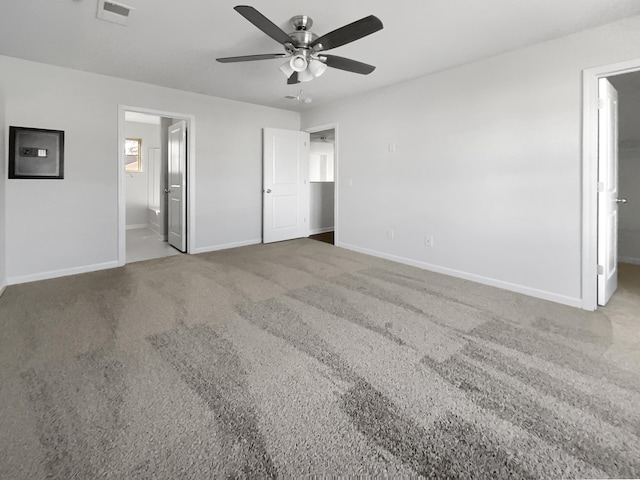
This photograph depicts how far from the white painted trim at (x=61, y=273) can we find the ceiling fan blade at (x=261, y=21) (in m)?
3.47

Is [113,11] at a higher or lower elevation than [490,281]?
higher

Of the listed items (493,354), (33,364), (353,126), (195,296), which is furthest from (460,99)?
(33,364)

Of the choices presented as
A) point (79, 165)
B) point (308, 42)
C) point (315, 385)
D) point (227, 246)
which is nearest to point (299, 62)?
point (308, 42)

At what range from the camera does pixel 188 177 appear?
4.80 meters

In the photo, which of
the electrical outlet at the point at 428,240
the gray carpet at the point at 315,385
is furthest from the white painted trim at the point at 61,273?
the electrical outlet at the point at 428,240

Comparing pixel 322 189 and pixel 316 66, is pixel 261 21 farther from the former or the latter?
pixel 322 189

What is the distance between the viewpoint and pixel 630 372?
185 centimetres

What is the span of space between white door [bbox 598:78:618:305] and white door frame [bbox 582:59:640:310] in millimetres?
41

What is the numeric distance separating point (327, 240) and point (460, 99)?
3234 millimetres

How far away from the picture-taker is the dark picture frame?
3393mm

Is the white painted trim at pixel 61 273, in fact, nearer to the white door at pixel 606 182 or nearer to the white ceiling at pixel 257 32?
the white ceiling at pixel 257 32

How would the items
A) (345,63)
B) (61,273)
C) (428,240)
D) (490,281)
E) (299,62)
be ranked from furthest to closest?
(428,240) < (61,273) < (490,281) < (345,63) < (299,62)

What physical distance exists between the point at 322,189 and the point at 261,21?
499cm

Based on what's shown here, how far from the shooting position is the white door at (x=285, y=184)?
5566 millimetres
